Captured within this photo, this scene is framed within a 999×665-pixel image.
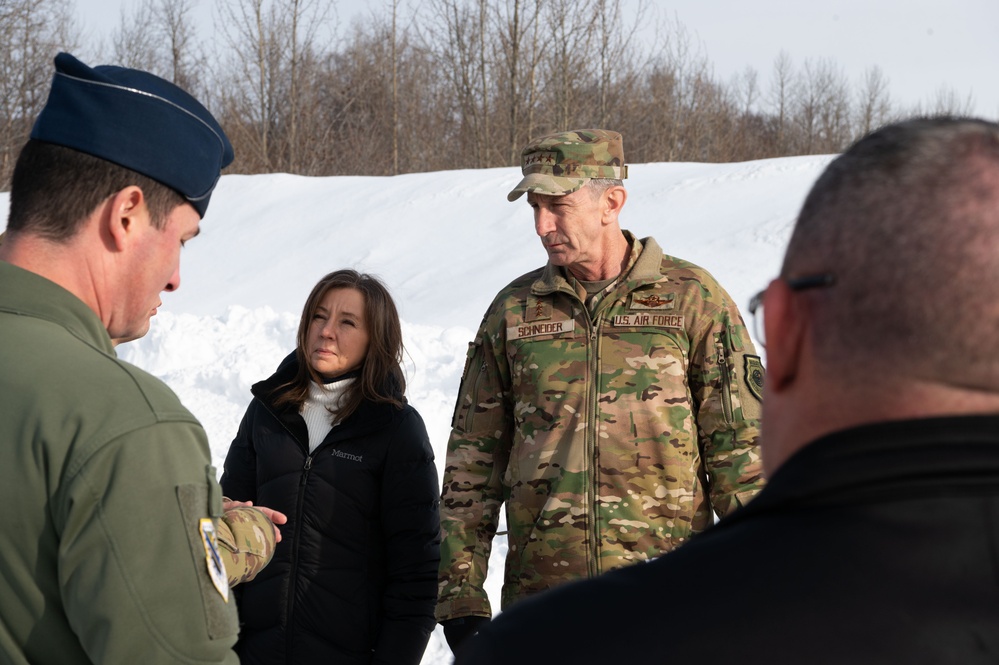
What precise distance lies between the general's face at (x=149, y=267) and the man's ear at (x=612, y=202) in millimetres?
1742

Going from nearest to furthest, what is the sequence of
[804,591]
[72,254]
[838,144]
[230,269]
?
[804,591] < [72,254] < [230,269] < [838,144]

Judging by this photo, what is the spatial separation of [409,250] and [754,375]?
11753mm

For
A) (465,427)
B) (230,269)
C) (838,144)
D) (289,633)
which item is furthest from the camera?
(838,144)

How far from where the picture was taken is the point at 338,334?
350cm

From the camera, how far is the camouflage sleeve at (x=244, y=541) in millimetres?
1876

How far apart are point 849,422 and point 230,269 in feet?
49.4

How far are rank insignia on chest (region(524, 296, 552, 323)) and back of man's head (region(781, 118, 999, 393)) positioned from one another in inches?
86.6

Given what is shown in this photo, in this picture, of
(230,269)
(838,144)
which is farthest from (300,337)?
(838,144)

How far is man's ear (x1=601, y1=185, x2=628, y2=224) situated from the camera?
3348 millimetres

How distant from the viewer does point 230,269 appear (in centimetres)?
1536

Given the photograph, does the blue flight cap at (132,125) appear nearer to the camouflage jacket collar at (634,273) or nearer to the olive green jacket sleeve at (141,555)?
the olive green jacket sleeve at (141,555)

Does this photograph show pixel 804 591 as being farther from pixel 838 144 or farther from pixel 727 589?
pixel 838 144

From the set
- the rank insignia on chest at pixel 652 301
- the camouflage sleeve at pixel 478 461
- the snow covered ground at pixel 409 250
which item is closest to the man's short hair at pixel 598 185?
the rank insignia on chest at pixel 652 301

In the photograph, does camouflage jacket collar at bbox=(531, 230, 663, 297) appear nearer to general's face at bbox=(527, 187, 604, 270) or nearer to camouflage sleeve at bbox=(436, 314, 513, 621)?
general's face at bbox=(527, 187, 604, 270)
